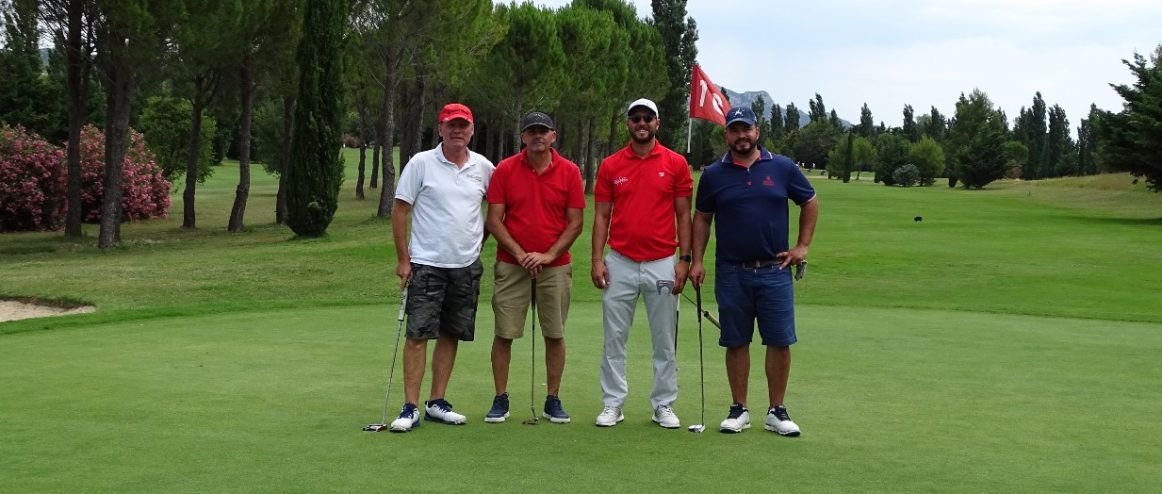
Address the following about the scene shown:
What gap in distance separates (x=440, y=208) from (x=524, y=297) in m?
0.75

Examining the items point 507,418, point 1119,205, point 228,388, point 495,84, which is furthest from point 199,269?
point 1119,205

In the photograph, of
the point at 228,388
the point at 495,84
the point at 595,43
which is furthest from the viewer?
the point at 595,43

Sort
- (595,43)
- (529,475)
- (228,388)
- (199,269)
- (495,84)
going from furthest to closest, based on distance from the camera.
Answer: (595,43) < (495,84) < (199,269) < (228,388) < (529,475)

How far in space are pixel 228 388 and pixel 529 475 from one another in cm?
311

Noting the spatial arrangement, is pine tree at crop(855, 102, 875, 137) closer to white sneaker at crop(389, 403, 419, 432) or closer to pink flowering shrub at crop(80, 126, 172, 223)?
pink flowering shrub at crop(80, 126, 172, 223)

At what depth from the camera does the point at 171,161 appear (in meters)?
59.2

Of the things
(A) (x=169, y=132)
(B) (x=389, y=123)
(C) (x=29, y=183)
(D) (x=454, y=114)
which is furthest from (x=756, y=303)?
(A) (x=169, y=132)

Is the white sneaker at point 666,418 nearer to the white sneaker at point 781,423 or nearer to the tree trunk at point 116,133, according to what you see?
the white sneaker at point 781,423

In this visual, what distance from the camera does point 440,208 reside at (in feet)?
22.5

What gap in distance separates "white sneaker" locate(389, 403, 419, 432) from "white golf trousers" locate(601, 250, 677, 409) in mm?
1119

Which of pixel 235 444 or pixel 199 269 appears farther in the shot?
pixel 199 269

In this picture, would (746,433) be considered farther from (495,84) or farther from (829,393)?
(495,84)

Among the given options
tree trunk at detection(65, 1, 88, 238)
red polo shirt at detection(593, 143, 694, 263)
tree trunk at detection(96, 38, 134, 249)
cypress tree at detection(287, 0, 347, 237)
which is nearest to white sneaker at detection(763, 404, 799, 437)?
red polo shirt at detection(593, 143, 694, 263)

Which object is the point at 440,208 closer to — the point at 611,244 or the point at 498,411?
the point at 611,244
